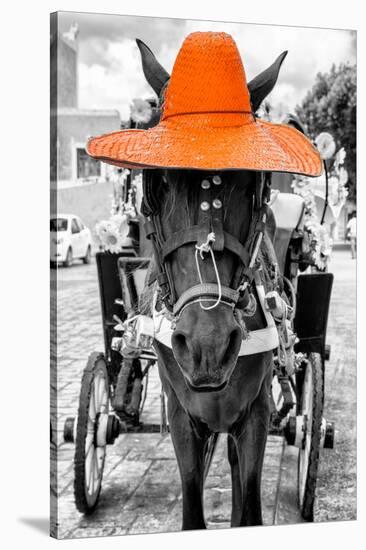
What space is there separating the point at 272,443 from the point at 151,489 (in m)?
0.98

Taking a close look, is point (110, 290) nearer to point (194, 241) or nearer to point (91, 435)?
point (91, 435)

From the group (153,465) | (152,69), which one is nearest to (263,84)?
(152,69)

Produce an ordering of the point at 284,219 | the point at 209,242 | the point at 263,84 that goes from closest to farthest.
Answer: the point at 209,242 → the point at 263,84 → the point at 284,219

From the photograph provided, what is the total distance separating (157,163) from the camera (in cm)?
320

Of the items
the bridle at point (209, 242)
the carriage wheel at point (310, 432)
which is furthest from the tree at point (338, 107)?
the bridle at point (209, 242)

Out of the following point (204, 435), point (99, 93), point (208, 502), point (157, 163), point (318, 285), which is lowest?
point (208, 502)

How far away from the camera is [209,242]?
3.11 metres

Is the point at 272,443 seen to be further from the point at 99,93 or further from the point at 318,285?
the point at 99,93

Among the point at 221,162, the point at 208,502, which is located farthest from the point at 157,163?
the point at 208,502

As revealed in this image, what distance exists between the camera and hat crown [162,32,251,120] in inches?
133

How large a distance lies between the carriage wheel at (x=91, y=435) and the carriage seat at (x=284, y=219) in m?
1.10

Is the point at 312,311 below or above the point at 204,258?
below

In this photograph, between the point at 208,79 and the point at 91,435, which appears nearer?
the point at 208,79

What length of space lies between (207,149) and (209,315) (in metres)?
0.59
